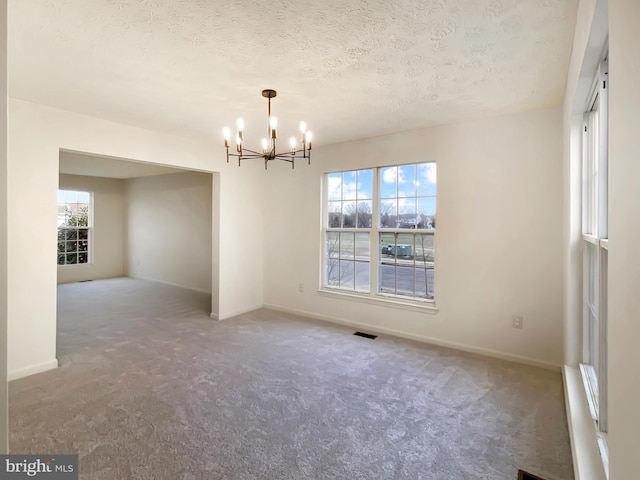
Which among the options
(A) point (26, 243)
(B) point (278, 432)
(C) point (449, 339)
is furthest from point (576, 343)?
(A) point (26, 243)

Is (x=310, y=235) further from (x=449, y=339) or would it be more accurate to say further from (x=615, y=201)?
(x=615, y=201)

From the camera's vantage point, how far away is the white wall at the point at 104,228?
305 inches

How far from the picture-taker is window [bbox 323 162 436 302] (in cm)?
400

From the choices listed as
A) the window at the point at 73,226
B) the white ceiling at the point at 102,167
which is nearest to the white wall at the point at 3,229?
the white ceiling at the point at 102,167

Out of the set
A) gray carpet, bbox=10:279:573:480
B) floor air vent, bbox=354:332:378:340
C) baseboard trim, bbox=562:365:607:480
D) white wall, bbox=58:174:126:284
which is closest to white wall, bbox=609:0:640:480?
baseboard trim, bbox=562:365:607:480

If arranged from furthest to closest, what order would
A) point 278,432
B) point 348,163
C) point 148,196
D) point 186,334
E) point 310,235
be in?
point 148,196
point 310,235
point 348,163
point 186,334
point 278,432

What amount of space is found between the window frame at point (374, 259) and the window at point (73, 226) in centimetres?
666

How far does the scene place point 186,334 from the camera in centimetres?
411

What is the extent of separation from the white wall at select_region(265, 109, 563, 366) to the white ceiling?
438cm

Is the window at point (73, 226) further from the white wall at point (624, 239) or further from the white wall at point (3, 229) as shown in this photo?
the white wall at point (624, 239)

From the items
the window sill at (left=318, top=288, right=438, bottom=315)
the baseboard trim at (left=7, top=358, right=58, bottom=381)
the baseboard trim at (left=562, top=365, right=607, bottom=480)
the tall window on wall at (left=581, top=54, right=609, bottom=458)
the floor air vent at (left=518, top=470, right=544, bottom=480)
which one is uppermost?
the tall window on wall at (left=581, top=54, right=609, bottom=458)

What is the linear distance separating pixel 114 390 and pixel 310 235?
119 inches

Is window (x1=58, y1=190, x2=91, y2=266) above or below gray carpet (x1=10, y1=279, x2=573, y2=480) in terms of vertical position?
above

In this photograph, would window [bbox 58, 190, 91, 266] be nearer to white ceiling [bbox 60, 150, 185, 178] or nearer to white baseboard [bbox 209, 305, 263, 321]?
white ceiling [bbox 60, 150, 185, 178]
